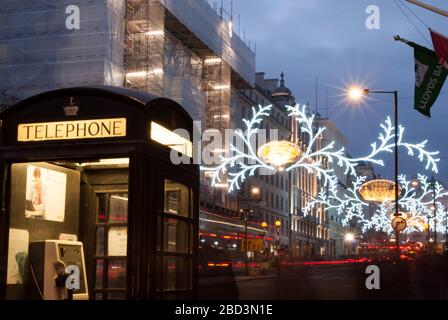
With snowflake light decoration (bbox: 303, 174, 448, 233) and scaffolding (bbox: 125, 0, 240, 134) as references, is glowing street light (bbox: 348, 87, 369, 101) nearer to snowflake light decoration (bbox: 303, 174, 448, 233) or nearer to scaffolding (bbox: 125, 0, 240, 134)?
snowflake light decoration (bbox: 303, 174, 448, 233)

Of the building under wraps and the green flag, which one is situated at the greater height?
the building under wraps

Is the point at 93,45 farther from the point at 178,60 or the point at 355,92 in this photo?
the point at 355,92

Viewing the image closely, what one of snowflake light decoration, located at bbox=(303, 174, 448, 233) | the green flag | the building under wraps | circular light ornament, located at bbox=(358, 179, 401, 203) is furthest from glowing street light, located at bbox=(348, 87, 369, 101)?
the building under wraps

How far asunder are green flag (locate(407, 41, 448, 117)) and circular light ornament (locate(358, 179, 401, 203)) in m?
24.5

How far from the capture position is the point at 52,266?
7691 millimetres

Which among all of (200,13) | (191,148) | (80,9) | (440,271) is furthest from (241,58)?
(191,148)

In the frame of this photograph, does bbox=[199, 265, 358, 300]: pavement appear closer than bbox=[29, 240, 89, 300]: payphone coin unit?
No

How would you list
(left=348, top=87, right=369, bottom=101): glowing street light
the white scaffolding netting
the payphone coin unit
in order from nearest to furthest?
1. the payphone coin unit
2. (left=348, top=87, right=369, bottom=101): glowing street light
3. the white scaffolding netting

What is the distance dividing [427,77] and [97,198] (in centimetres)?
963

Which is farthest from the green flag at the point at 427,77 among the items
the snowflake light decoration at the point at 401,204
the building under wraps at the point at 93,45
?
the building under wraps at the point at 93,45

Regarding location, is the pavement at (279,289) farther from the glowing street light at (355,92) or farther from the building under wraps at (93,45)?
the building under wraps at (93,45)

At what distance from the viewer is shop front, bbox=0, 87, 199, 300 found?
6.83m

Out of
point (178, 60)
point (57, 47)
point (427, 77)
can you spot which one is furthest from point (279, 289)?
point (178, 60)
